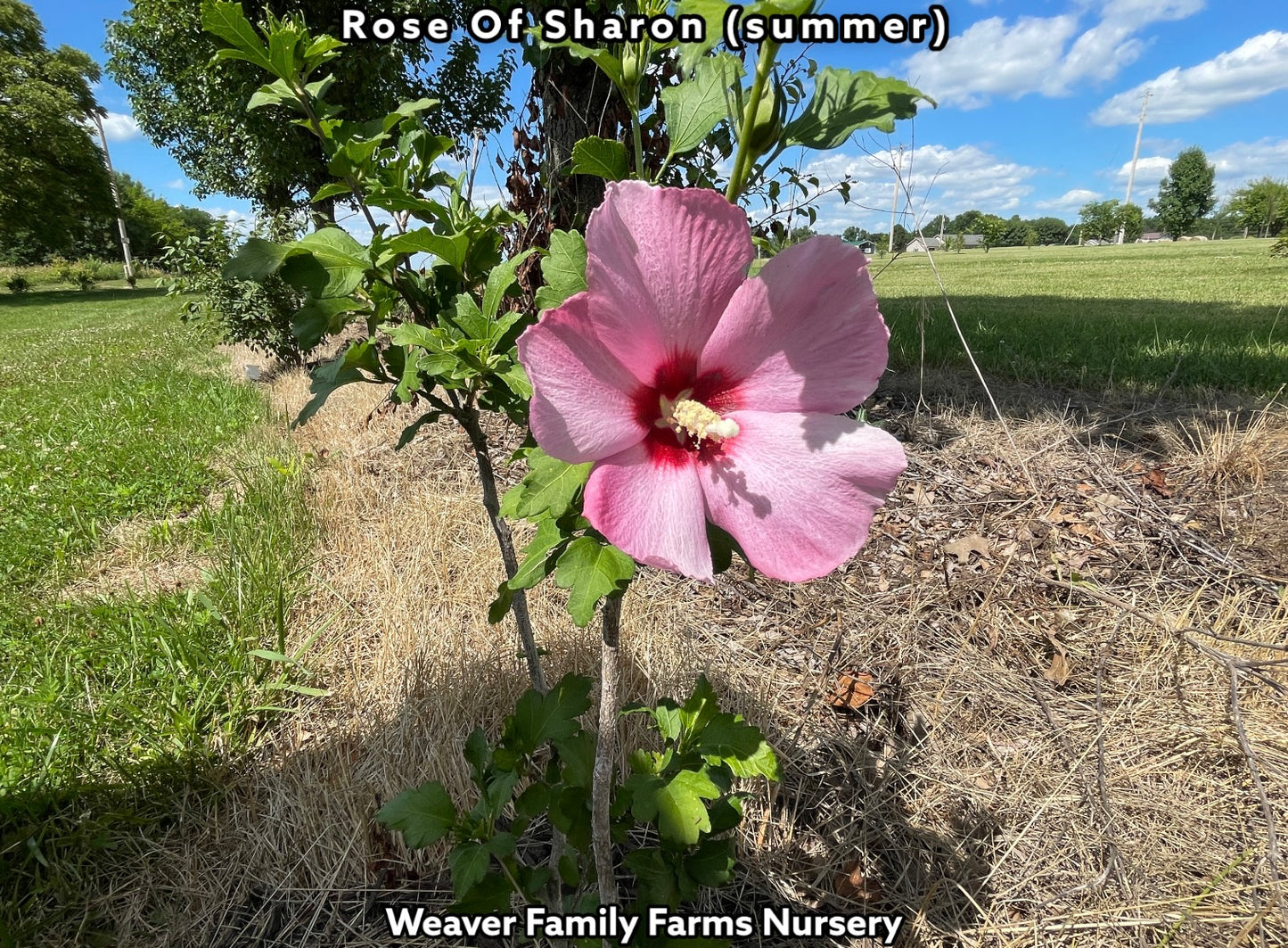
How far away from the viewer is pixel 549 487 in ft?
2.27

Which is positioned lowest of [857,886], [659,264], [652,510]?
[857,886]

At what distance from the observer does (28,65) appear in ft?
78.7

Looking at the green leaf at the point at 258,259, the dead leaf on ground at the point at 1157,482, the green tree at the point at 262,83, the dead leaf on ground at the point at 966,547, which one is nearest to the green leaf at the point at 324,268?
the green leaf at the point at 258,259

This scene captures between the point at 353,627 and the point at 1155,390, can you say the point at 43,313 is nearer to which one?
the point at 353,627

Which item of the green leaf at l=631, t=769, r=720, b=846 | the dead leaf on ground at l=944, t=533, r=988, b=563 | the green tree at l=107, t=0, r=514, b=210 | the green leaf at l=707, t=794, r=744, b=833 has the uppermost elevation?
the green tree at l=107, t=0, r=514, b=210

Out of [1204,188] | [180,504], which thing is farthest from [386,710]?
[1204,188]

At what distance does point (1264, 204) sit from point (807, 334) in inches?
2424

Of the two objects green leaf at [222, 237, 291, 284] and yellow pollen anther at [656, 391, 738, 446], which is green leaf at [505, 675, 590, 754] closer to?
yellow pollen anther at [656, 391, 738, 446]

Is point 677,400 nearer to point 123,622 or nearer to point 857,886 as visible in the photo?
point 857,886

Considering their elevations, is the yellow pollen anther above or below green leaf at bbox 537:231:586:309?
below

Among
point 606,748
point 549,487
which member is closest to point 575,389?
point 549,487

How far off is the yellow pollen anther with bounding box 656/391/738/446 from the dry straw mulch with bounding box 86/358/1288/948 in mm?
1428

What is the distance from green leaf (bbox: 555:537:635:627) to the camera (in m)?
0.70

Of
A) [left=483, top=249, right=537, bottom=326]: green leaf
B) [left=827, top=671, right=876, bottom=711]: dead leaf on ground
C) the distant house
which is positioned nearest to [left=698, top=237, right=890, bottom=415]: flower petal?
[left=483, top=249, right=537, bottom=326]: green leaf
